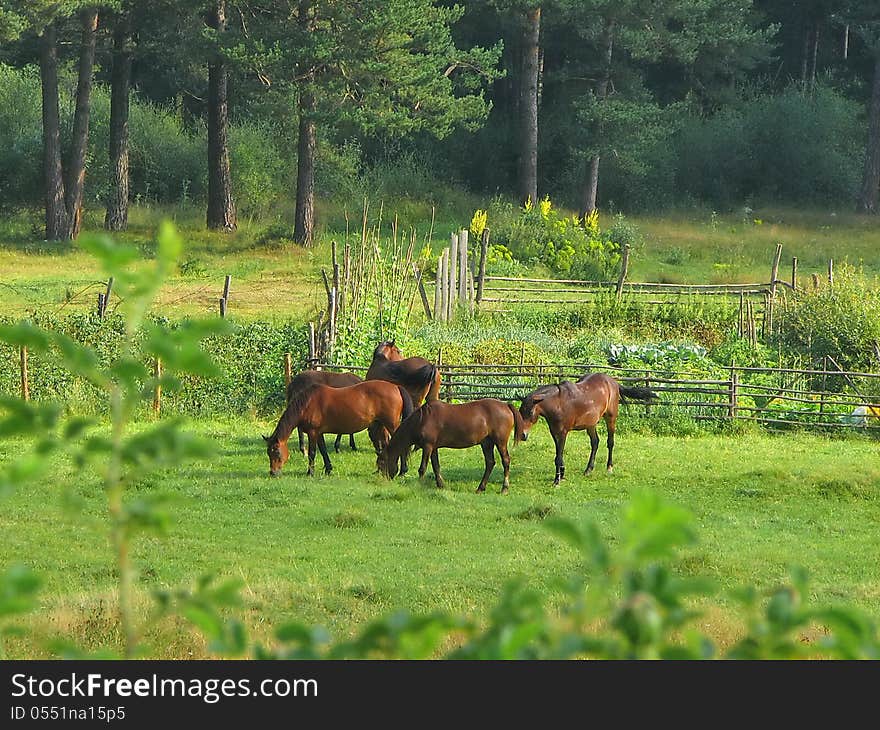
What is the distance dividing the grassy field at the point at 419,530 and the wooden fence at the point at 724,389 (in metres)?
0.66

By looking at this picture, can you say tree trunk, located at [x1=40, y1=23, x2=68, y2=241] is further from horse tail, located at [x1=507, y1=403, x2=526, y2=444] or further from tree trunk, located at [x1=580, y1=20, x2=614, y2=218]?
horse tail, located at [x1=507, y1=403, x2=526, y2=444]

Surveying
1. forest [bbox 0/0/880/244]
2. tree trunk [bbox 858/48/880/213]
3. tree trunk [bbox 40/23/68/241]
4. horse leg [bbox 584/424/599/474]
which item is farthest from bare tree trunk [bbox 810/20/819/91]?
horse leg [bbox 584/424/599/474]

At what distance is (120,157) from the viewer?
3528 cm

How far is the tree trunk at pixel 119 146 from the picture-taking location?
34.9 m

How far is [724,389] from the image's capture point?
55.5 ft

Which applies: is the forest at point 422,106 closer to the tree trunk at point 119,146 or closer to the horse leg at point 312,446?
the tree trunk at point 119,146

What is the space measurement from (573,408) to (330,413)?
7.88 ft

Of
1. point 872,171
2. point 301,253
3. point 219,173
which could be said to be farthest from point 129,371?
point 872,171

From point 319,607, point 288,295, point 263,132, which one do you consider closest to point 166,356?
point 319,607

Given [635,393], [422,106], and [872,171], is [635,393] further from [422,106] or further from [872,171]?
[872,171]

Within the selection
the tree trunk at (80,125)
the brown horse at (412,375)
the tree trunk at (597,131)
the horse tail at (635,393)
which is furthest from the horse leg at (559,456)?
the tree trunk at (597,131)

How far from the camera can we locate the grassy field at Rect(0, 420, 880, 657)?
9.65 meters

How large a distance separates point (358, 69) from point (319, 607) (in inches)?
862
